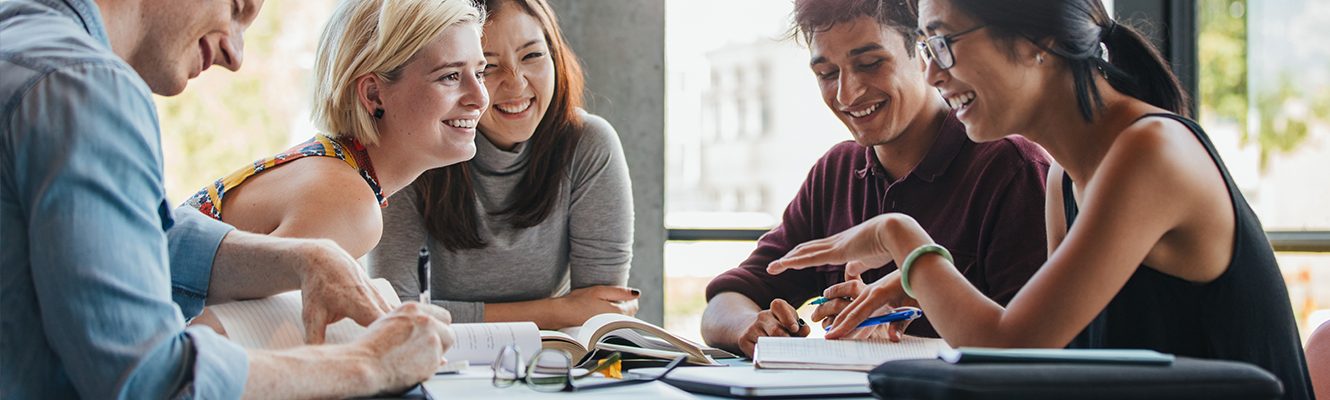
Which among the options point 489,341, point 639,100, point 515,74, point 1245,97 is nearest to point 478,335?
point 489,341

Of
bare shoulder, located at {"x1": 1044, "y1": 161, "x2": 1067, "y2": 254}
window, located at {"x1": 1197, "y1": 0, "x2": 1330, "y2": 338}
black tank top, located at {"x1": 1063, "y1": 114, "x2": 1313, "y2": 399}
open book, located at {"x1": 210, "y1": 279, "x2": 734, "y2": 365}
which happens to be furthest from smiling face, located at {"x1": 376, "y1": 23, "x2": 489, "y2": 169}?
window, located at {"x1": 1197, "y1": 0, "x2": 1330, "y2": 338}

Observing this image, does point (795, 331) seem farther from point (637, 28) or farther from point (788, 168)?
point (788, 168)

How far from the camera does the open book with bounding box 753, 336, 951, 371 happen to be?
3.64 feet

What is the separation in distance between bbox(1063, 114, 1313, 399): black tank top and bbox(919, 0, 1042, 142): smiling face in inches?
7.7

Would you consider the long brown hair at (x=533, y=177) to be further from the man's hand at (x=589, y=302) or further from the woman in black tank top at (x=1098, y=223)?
the woman in black tank top at (x=1098, y=223)

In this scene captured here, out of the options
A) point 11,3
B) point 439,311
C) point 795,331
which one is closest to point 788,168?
point 795,331

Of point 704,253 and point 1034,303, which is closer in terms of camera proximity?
point 1034,303

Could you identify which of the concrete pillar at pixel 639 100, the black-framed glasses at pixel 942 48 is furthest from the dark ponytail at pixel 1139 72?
the concrete pillar at pixel 639 100

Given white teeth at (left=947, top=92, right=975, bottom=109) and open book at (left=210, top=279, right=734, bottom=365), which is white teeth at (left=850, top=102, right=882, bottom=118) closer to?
white teeth at (left=947, top=92, right=975, bottom=109)

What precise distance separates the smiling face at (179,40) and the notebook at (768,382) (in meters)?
0.70

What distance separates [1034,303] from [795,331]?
1.68 feet

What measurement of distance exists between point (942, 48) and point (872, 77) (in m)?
0.50

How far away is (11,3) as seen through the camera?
2.79ft

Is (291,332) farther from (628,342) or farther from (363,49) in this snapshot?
(363,49)
